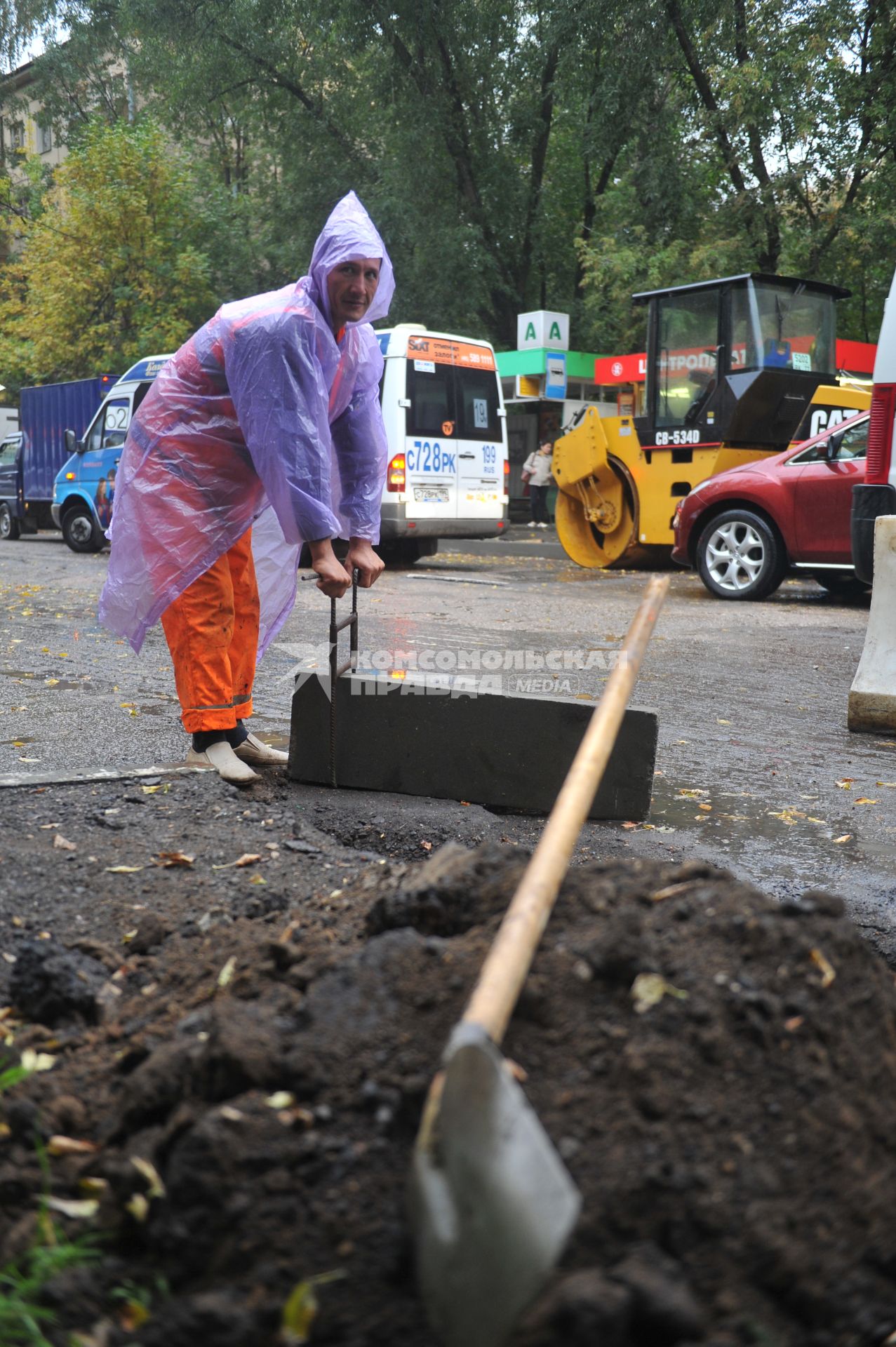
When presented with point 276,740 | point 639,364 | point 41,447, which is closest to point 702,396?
point 639,364

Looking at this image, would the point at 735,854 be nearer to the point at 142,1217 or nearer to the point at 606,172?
the point at 142,1217

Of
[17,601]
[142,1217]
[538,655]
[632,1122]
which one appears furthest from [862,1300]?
[17,601]

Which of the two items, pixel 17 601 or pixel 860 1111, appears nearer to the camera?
pixel 860 1111

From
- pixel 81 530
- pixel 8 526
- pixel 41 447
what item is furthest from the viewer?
pixel 8 526

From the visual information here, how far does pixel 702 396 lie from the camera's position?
1316cm

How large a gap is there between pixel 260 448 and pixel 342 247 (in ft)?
2.22

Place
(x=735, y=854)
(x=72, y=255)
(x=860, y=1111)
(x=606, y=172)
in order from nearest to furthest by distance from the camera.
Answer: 1. (x=860, y=1111)
2. (x=735, y=854)
3. (x=606, y=172)
4. (x=72, y=255)

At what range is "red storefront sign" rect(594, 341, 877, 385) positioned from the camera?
1683cm

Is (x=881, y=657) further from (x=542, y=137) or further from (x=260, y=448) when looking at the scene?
(x=542, y=137)

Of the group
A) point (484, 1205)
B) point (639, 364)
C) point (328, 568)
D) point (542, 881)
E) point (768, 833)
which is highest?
point (639, 364)

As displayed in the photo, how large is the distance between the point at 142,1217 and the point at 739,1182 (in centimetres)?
74

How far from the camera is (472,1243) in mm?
1378

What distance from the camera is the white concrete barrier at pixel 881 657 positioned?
5.68 meters

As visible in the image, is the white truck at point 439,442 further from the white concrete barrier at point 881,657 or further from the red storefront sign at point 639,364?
the white concrete barrier at point 881,657
